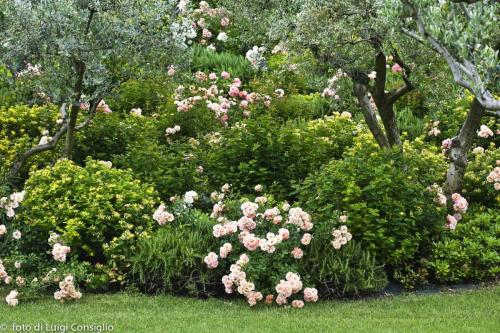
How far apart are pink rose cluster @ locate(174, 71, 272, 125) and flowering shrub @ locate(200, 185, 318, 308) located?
12.9 feet

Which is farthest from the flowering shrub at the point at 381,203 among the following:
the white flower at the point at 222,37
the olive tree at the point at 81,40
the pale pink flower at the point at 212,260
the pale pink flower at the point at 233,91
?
the white flower at the point at 222,37

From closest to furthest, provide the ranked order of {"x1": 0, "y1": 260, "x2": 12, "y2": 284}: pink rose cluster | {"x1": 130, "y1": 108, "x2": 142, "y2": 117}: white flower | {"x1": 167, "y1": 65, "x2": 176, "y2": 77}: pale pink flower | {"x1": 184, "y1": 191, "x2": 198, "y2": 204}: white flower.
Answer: {"x1": 0, "y1": 260, "x2": 12, "y2": 284}: pink rose cluster
{"x1": 184, "y1": 191, "x2": 198, "y2": 204}: white flower
{"x1": 167, "y1": 65, "x2": 176, "y2": 77}: pale pink flower
{"x1": 130, "y1": 108, "x2": 142, "y2": 117}: white flower

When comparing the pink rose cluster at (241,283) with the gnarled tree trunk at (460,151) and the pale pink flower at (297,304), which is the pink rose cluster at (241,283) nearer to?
the pale pink flower at (297,304)

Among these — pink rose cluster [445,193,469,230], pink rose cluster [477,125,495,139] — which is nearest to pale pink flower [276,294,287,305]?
pink rose cluster [445,193,469,230]

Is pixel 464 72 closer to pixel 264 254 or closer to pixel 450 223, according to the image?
pixel 264 254

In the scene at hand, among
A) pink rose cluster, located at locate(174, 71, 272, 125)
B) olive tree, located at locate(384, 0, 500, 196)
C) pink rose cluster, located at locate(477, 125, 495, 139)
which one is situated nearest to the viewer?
olive tree, located at locate(384, 0, 500, 196)

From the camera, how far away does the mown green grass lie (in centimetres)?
657

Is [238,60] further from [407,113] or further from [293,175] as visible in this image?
[293,175]

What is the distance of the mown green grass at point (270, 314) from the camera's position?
657 centimetres

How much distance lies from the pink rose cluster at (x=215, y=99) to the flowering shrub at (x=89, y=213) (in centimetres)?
325

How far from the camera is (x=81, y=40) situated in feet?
28.8

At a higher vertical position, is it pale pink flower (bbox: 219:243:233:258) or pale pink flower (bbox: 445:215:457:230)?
pale pink flower (bbox: 445:215:457:230)

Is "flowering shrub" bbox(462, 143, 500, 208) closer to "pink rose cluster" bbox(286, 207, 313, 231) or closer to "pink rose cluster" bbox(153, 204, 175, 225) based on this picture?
"pink rose cluster" bbox(286, 207, 313, 231)

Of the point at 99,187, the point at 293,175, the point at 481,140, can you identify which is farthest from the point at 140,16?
the point at 481,140
